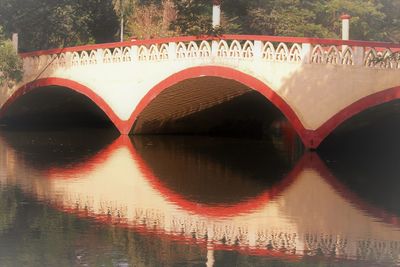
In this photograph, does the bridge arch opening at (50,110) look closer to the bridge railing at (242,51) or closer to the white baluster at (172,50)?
the bridge railing at (242,51)

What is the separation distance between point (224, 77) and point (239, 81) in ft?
1.63

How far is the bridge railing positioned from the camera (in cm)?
1764

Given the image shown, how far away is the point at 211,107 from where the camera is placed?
2472 centimetres

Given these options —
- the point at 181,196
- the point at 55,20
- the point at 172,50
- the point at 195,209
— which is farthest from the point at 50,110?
the point at 195,209

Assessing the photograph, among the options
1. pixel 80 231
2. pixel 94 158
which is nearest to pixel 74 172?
pixel 94 158

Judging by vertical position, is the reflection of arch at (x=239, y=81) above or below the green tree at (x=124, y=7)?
below

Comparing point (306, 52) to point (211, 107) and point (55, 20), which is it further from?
point (55, 20)

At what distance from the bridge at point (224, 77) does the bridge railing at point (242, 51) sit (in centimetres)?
2

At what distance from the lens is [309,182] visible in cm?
1442

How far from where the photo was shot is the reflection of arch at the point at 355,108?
17.0 meters

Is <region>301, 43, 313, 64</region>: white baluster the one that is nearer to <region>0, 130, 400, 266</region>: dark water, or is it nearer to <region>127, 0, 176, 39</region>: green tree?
<region>0, 130, 400, 266</region>: dark water

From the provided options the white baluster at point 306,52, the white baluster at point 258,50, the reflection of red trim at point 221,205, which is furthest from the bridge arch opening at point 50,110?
the reflection of red trim at point 221,205

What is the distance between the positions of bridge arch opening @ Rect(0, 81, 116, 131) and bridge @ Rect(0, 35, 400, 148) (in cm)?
102

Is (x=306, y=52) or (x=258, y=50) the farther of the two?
(x=258, y=50)
